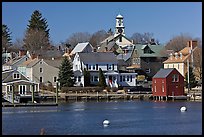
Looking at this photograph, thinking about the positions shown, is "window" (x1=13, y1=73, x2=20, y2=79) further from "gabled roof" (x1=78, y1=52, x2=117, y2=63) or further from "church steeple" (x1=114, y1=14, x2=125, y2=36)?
"church steeple" (x1=114, y1=14, x2=125, y2=36)

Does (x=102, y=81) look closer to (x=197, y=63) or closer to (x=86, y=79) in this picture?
(x=86, y=79)

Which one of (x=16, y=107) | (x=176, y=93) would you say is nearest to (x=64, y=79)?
(x=176, y=93)

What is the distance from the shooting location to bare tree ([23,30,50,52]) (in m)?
122

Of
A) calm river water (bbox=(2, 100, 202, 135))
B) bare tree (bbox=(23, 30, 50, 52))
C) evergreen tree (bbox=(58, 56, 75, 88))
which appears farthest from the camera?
bare tree (bbox=(23, 30, 50, 52))

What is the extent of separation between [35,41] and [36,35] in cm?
212

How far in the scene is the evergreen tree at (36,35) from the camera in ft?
401

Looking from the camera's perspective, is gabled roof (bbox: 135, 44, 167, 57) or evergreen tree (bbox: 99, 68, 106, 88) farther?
gabled roof (bbox: 135, 44, 167, 57)

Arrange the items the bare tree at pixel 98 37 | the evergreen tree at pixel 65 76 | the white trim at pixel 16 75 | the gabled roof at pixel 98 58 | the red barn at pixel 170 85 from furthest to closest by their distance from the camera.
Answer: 1. the bare tree at pixel 98 37
2. the gabled roof at pixel 98 58
3. the evergreen tree at pixel 65 76
4. the white trim at pixel 16 75
5. the red barn at pixel 170 85

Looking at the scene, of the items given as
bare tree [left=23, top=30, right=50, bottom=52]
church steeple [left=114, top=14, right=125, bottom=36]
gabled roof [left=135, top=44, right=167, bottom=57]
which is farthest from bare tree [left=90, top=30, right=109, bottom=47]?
gabled roof [left=135, top=44, right=167, bottom=57]

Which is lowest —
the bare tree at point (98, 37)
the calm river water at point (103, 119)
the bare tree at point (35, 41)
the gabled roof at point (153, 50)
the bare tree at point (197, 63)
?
the calm river water at point (103, 119)

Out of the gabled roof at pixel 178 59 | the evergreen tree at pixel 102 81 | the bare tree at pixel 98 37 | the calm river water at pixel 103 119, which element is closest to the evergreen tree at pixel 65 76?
the evergreen tree at pixel 102 81

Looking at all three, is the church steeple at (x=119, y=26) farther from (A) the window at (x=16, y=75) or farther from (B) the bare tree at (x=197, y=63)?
(A) the window at (x=16, y=75)

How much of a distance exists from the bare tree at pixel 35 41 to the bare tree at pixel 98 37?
89.0ft

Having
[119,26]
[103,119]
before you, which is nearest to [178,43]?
[119,26]
